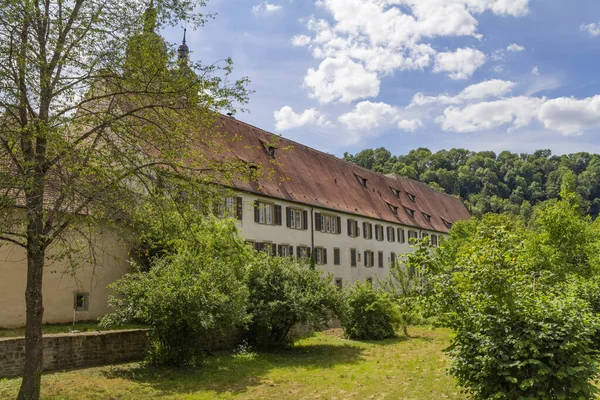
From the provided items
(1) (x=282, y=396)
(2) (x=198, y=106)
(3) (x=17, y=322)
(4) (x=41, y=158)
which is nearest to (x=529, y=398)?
(1) (x=282, y=396)

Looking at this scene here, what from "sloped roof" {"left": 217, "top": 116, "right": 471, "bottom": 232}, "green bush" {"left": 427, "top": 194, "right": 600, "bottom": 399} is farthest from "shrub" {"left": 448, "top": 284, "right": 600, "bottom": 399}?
"sloped roof" {"left": 217, "top": 116, "right": 471, "bottom": 232}

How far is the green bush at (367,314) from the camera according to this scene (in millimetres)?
22500

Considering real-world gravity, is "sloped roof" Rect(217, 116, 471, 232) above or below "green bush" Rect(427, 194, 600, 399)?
above

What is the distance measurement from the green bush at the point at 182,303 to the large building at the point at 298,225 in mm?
3196

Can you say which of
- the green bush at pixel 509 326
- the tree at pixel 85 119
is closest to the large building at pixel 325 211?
the tree at pixel 85 119

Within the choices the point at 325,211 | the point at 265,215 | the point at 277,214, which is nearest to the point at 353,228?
the point at 325,211

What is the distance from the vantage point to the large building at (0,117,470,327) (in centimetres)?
1814

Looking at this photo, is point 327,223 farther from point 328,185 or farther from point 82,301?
point 82,301

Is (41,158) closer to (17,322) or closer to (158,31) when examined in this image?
(158,31)

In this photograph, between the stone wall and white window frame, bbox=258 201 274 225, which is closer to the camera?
the stone wall

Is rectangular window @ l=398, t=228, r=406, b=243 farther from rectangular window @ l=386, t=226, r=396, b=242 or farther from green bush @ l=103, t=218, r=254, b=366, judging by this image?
green bush @ l=103, t=218, r=254, b=366

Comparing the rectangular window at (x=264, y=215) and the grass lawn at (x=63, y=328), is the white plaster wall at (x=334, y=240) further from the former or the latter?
the grass lawn at (x=63, y=328)

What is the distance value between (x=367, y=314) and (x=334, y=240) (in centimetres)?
1235

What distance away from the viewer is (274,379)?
13.3 metres
